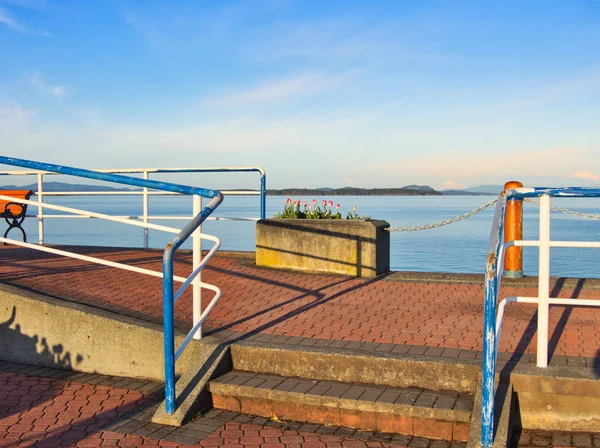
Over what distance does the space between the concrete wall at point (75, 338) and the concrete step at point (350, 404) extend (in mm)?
917

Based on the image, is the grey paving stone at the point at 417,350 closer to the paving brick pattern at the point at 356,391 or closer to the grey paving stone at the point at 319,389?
the paving brick pattern at the point at 356,391

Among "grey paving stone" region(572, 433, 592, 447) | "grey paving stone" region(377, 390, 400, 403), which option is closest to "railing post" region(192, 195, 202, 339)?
"grey paving stone" region(377, 390, 400, 403)

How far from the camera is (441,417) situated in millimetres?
4453

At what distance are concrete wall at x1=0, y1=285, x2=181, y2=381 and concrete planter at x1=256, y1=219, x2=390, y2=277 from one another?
382cm

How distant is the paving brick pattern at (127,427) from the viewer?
14.6 feet

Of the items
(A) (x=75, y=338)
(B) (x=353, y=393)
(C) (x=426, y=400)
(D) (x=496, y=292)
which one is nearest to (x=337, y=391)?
(B) (x=353, y=393)

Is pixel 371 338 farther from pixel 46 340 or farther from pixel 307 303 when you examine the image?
pixel 46 340

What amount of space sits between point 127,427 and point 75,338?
1.72 m

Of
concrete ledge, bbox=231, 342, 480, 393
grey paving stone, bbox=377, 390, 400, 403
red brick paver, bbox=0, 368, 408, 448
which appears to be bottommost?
red brick paver, bbox=0, 368, 408, 448

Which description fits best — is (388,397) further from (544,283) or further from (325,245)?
(325,245)

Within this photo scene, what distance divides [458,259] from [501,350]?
1637 cm

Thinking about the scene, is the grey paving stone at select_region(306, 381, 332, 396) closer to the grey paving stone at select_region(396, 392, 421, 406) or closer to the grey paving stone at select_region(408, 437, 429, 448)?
the grey paving stone at select_region(396, 392, 421, 406)

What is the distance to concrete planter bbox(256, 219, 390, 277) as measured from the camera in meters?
9.14

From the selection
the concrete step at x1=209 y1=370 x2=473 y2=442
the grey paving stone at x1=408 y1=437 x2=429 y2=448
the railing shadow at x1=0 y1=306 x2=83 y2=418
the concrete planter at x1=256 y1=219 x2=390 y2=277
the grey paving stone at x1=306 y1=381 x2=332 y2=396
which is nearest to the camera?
the grey paving stone at x1=408 y1=437 x2=429 y2=448
